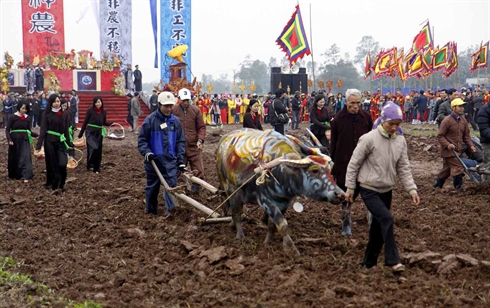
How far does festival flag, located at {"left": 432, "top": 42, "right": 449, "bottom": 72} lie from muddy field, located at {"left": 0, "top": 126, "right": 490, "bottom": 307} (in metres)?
22.4

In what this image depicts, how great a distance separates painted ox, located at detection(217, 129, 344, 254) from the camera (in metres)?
6.62

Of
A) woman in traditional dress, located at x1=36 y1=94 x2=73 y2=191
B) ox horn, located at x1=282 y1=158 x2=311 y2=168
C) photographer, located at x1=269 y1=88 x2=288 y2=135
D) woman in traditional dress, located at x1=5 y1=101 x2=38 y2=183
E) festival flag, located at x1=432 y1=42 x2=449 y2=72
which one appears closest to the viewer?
ox horn, located at x1=282 y1=158 x2=311 y2=168

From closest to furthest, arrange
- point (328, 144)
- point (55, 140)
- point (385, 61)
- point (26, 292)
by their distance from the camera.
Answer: point (26, 292) → point (55, 140) → point (328, 144) → point (385, 61)

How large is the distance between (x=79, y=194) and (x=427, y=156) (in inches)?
362

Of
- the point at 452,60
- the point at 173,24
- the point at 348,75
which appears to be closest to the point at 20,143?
the point at 173,24

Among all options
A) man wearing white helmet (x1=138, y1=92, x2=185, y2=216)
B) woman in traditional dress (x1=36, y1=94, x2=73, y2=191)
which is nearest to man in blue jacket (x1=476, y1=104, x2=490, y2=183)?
man wearing white helmet (x1=138, y1=92, x2=185, y2=216)

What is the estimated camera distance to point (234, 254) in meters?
6.93

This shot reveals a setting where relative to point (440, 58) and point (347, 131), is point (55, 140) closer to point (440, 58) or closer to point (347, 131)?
point (347, 131)

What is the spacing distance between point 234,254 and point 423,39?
29.8m

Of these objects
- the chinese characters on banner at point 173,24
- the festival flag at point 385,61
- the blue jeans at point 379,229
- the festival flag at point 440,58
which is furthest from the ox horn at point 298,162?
the festival flag at point 385,61

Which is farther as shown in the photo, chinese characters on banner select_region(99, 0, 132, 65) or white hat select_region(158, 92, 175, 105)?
chinese characters on banner select_region(99, 0, 132, 65)

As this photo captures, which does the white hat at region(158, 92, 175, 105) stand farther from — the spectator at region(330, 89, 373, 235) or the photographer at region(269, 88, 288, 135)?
the photographer at region(269, 88, 288, 135)

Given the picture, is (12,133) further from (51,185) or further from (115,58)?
(115,58)

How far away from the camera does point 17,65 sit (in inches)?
1348
